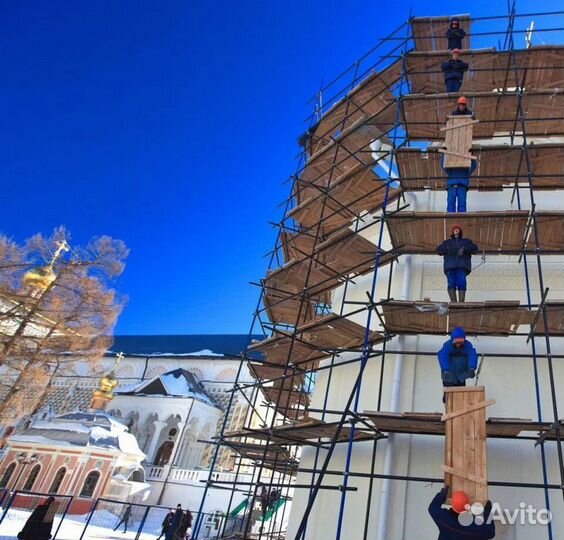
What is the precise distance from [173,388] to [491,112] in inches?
1367

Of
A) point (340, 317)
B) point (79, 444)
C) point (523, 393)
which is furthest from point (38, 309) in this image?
point (523, 393)

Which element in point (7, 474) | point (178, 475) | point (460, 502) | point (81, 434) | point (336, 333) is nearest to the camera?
point (460, 502)

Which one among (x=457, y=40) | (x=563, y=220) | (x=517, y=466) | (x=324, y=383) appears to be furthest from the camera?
(x=457, y=40)

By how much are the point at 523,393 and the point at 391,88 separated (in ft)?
29.0

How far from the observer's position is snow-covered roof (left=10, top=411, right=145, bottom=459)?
25078 mm

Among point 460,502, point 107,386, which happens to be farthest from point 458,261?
point 107,386

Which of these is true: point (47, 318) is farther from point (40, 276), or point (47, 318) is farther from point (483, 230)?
point (483, 230)

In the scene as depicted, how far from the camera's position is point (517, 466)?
6.66 metres

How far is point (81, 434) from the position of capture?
1008 inches

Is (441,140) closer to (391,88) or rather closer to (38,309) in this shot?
(391,88)

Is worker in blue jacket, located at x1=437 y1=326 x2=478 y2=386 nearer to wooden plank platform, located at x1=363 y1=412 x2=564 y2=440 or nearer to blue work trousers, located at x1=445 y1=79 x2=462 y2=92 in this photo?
wooden plank platform, located at x1=363 y1=412 x2=564 y2=440

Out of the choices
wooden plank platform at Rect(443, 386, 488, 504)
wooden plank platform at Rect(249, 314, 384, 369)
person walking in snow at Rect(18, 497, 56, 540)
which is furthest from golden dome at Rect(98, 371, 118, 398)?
wooden plank platform at Rect(443, 386, 488, 504)

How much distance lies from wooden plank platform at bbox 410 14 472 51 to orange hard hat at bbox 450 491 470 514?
39.0ft

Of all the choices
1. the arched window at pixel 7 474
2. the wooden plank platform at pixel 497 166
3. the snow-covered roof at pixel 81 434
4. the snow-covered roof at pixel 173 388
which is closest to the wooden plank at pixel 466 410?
the wooden plank platform at pixel 497 166
